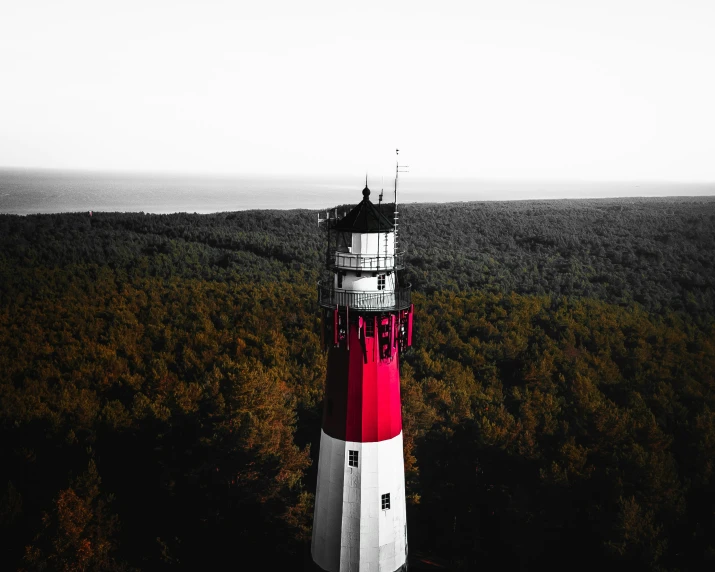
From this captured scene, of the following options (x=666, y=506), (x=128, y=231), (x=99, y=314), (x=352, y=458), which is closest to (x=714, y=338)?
(x=666, y=506)

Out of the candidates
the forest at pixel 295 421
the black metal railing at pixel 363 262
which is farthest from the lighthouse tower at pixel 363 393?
the forest at pixel 295 421

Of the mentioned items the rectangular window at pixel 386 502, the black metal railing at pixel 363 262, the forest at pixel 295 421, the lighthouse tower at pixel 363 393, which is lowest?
the forest at pixel 295 421

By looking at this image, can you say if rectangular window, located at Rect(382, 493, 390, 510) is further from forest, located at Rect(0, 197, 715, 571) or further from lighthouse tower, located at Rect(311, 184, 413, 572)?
forest, located at Rect(0, 197, 715, 571)

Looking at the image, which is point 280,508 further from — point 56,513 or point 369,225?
point 369,225

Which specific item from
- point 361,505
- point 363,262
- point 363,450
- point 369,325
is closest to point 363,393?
point 363,450

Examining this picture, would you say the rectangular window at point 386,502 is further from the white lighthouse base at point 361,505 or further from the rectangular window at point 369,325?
the rectangular window at point 369,325

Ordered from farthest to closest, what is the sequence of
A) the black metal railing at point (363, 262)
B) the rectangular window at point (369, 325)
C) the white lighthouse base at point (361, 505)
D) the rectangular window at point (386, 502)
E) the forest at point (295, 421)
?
the forest at point (295, 421) → the rectangular window at point (386, 502) → the white lighthouse base at point (361, 505) → the rectangular window at point (369, 325) → the black metal railing at point (363, 262)

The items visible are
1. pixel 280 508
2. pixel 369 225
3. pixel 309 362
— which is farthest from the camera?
pixel 309 362

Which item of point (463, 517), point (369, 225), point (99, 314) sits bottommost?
point (463, 517)
